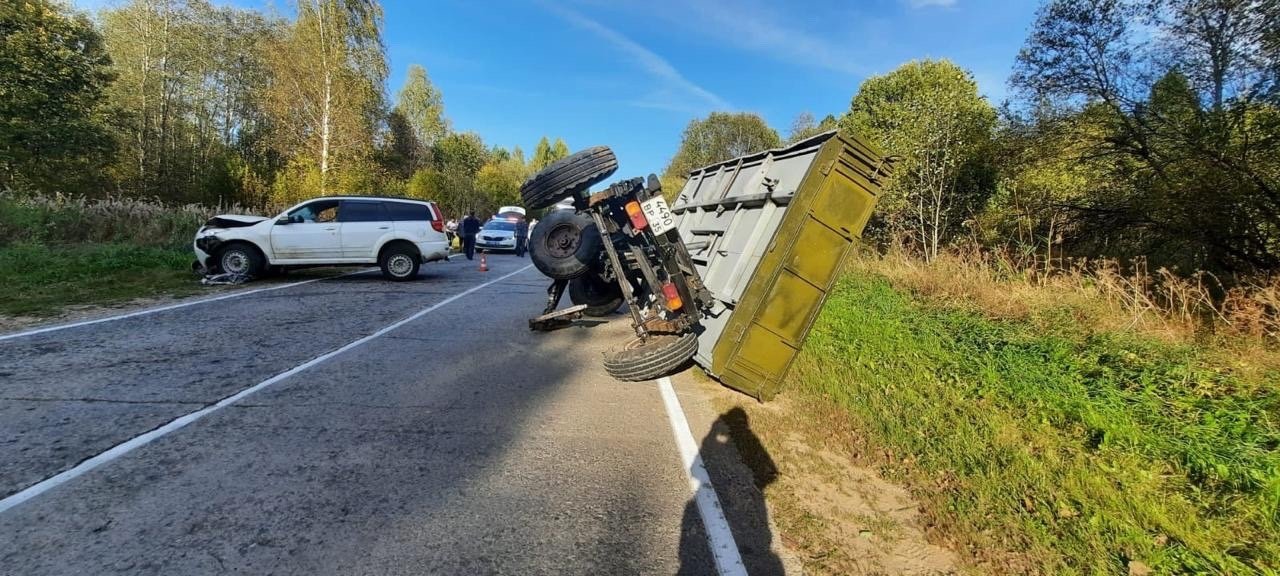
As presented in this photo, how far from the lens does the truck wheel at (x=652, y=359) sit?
4855 millimetres

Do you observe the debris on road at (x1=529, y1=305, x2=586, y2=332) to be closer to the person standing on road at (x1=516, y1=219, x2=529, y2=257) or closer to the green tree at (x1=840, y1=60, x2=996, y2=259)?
the green tree at (x1=840, y1=60, x2=996, y2=259)

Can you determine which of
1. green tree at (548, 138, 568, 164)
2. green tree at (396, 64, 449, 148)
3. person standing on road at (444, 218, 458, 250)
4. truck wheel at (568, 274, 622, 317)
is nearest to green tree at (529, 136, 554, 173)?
green tree at (548, 138, 568, 164)

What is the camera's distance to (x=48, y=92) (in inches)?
865

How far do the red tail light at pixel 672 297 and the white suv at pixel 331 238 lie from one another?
969 cm

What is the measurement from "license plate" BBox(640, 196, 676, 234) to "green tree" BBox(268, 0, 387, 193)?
25047 millimetres

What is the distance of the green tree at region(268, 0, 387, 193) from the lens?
26.0 m

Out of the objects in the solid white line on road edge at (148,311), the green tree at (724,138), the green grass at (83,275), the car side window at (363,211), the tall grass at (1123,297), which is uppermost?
the green tree at (724,138)

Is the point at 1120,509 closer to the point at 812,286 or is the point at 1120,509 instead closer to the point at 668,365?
the point at 812,286

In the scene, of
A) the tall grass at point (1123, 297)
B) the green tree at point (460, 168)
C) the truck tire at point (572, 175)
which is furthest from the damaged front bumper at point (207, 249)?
the green tree at point (460, 168)

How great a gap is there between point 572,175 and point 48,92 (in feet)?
92.9

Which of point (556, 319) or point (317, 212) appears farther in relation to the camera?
point (317, 212)

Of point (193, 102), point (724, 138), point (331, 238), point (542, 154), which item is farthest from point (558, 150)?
point (331, 238)

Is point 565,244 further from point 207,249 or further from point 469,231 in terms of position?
point 469,231

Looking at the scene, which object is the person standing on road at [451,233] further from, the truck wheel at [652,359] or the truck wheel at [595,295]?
the truck wheel at [652,359]
